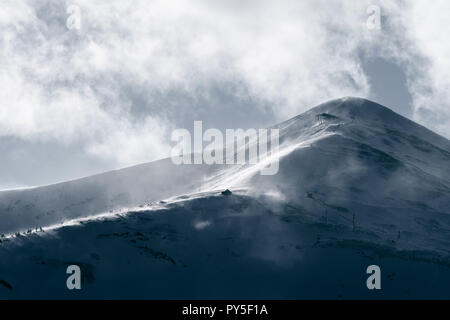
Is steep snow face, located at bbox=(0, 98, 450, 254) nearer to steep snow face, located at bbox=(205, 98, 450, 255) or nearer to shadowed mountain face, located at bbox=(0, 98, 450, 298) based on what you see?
steep snow face, located at bbox=(205, 98, 450, 255)

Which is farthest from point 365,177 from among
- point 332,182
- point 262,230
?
point 262,230

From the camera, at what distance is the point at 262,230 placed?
93.0 metres

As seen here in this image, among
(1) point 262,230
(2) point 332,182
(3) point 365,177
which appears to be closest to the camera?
(1) point 262,230

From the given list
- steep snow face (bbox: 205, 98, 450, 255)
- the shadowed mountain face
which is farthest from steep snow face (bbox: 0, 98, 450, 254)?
the shadowed mountain face

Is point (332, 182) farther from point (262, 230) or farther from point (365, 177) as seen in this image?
point (262, 230)

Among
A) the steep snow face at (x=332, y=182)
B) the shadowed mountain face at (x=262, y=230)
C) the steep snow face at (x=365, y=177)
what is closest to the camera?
the shadowed mountain face at (x=262, y=230)

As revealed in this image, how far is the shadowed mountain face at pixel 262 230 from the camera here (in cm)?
7600

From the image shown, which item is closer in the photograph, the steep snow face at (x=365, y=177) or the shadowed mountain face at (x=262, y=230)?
the shadowed mountain face at (x=262, y=230)

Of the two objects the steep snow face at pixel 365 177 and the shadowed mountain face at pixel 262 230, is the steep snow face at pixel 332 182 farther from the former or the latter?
the shadowed mountain face at pixel 262 230

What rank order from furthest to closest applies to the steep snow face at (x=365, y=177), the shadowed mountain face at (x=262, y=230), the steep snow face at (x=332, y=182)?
1. the steep snow face at (x=332, y=182)
2. the steep snow face at (x=365, y=177)
3. the shadowed mountain face at (x=262, y=230)

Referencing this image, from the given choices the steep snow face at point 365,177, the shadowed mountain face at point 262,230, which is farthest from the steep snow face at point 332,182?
the shadowed mountain face at point 262,230

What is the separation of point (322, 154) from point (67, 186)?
72035mm

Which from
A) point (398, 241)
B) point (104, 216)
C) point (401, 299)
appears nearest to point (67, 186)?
point (104, 216)
